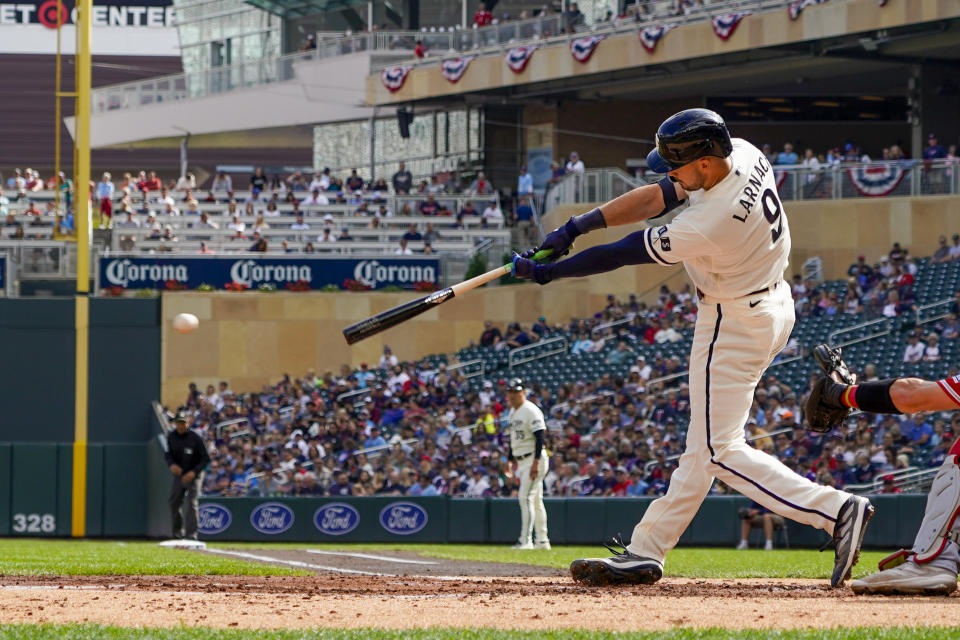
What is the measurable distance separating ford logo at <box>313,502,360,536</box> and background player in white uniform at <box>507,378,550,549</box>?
565 cm

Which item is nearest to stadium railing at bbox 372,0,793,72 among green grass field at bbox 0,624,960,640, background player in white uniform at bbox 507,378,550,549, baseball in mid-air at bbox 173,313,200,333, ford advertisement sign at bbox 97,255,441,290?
ford advertisement sign at bbox 97,255,441,290

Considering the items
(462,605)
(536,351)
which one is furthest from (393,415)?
(462,605)

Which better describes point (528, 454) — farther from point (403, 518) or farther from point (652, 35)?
point (652, 35)

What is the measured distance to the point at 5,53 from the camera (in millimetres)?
51875

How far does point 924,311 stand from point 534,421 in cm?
860

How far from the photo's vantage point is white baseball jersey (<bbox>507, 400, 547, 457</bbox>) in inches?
574

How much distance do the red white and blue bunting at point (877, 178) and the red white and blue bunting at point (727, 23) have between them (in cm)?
453

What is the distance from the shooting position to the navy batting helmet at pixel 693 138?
242 inches

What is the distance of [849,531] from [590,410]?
15190 millimetres

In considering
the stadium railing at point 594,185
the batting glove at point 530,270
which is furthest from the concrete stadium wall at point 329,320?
the batting glove at point 530,270

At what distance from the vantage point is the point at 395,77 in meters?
35.1

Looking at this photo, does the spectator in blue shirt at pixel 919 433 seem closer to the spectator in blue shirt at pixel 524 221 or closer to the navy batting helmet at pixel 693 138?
the navy batting helmet at pixel 693 138

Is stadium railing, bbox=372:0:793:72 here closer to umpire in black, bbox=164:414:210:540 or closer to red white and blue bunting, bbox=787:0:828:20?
red white and blue bunting, bbox=787:0:828:20

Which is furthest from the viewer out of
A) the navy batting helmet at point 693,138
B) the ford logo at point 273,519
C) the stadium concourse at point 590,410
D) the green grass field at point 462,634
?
the ford logo at point 273,519
